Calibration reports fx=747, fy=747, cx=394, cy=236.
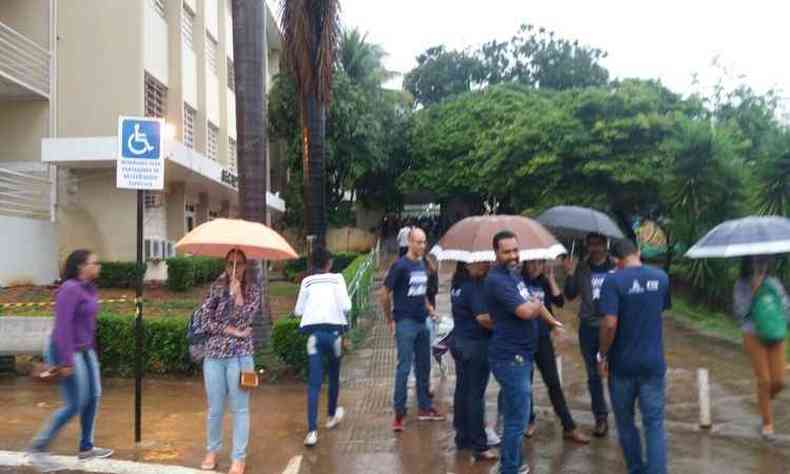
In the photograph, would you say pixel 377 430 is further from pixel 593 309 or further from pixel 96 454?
pixel 96 454

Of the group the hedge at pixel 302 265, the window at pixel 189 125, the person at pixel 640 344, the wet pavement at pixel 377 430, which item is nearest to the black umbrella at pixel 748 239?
the person at pixel 640 344

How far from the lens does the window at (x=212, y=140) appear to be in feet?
85.0

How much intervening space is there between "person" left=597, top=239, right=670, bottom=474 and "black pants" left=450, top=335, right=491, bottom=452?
1.19 meters

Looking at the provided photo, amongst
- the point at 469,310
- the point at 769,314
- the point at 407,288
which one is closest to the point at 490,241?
the point at 469,310

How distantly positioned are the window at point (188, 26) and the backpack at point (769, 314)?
19.4 m

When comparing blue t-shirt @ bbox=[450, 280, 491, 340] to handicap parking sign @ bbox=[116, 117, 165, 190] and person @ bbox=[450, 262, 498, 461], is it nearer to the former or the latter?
person @ bbox=[450, 262, 498, 461]

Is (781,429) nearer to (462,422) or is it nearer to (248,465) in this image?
(462,422)

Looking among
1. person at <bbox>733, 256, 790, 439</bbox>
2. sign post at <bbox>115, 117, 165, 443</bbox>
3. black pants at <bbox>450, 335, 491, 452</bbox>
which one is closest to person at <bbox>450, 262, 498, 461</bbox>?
black pants at <bbox>450, 335, 491, 452</bbox>

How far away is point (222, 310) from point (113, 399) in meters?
3.79

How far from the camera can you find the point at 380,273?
23672 millimetres

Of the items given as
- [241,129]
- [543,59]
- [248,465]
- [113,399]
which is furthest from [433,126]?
[248,465]

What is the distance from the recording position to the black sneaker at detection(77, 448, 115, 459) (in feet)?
19.6

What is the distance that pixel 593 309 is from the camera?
660 centimetres

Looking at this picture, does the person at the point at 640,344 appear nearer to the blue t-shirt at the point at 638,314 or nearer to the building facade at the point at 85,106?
the blue t-shirt at the point at 638,314
